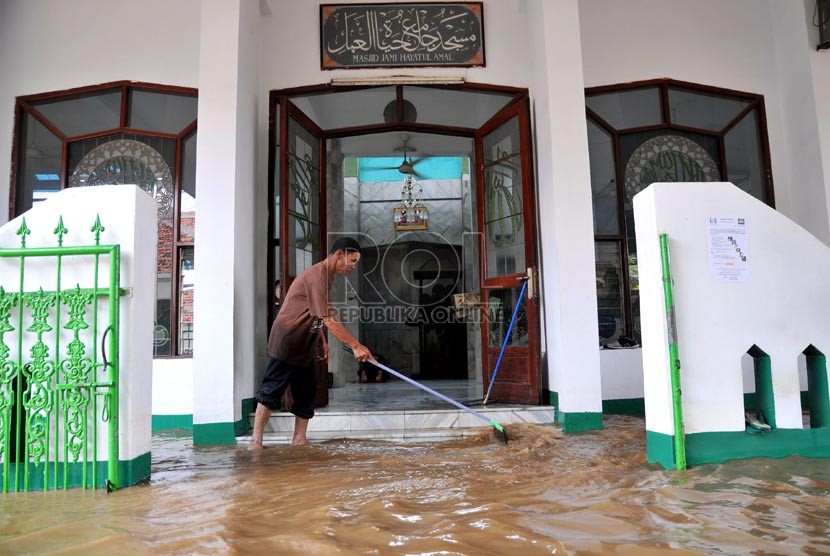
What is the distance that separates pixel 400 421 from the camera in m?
4.77

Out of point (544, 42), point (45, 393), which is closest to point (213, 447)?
point (45, 393)

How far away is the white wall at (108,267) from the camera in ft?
9.52

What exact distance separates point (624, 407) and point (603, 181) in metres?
2.16

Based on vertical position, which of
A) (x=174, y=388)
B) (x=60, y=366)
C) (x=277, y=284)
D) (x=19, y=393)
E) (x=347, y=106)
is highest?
(x=347, y=106)

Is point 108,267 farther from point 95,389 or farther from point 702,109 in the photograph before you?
point 702,109

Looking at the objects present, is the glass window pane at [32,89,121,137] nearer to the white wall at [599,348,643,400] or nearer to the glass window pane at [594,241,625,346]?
the glass window pane at [594,241,625,346]

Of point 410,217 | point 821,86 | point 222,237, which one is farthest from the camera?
point 410,217

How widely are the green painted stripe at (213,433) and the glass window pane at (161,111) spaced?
285 centimetres

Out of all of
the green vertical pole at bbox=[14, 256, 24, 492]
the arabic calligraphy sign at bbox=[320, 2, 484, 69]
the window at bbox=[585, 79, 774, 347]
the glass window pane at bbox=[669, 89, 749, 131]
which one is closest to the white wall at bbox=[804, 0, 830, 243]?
the window at bbox=[585, 79, 774, 347]

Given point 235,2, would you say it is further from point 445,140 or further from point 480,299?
point 445,140

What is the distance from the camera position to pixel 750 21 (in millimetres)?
6090

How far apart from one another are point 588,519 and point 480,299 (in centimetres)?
374

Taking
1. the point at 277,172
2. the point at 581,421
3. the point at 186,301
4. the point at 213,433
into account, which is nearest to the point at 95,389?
the point at 213,433

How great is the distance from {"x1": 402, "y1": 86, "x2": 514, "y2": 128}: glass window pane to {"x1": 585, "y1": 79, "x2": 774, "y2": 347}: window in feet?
3.19
